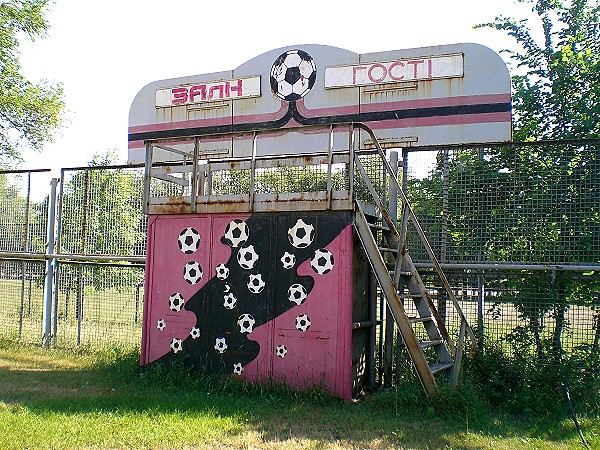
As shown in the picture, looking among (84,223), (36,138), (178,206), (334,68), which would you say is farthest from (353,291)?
(36,138)

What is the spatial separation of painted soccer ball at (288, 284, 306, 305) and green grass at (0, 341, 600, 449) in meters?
1.13

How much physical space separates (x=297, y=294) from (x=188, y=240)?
6.17ft

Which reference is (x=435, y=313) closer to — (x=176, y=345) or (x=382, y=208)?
(x=382, y=208)

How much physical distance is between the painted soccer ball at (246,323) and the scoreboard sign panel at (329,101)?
8.26ft

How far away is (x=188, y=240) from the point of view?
9070mm

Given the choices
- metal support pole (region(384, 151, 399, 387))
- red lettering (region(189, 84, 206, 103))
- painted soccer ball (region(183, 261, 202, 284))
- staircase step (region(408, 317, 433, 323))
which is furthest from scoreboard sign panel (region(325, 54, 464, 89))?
staircase step (region(408, 317, 433, 323))

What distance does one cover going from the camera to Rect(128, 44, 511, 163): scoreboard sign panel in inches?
→ 374

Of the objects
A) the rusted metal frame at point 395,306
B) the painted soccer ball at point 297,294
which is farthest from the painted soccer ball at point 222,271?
the rusted metal frame at point 395,306

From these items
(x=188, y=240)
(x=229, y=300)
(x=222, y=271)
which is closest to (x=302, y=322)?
(x=229, y=300)

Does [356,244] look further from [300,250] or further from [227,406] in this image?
[227,406]

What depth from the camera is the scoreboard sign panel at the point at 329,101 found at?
9.51 metres

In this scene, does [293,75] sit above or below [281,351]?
above

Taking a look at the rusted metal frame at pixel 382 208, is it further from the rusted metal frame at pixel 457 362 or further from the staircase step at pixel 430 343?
the rusted metal frame at pixel 457 362

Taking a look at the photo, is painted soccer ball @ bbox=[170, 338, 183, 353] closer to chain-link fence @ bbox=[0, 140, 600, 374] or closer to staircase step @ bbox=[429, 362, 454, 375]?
chain-link fence @ bbox=[0, 140, 600, 374]
